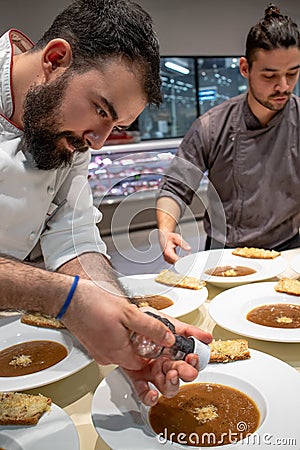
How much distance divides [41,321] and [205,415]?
0.63m

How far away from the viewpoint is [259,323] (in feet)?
4.50

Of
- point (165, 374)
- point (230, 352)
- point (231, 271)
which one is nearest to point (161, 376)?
point (165, 374)

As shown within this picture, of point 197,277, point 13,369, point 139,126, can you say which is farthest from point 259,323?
point 139,126

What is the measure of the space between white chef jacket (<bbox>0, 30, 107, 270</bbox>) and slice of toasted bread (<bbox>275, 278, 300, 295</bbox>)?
630mm

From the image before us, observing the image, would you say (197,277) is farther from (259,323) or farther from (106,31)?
(106,31)

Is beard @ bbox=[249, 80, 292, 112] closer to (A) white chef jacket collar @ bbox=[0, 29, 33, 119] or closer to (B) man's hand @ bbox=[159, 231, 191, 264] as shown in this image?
(B) man's hand @ bbox=[159, 231, 191, 264]

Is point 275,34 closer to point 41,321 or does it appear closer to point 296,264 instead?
point 296,264

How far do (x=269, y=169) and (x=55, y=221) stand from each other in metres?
1.22

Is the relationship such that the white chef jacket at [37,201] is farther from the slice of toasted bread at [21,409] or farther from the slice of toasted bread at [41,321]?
the slice of toasted bread at [21,409]

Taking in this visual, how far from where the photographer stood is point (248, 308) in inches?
58.2

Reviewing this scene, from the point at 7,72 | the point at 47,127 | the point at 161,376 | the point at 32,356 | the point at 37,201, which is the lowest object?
the point at 32,356

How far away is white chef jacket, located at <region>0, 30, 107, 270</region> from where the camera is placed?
4.46 ft

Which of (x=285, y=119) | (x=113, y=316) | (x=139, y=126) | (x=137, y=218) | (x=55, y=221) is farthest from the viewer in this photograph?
(x=139, y=126)

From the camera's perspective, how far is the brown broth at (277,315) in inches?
53.6
